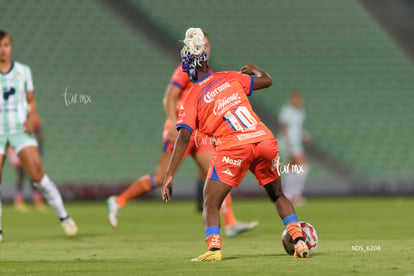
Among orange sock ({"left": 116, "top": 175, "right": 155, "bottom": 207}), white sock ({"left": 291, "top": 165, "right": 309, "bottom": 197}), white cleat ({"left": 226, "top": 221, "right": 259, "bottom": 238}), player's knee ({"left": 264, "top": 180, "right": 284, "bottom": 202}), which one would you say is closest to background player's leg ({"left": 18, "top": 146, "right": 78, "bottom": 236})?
orange sock ({"left": 116, "top": 175, "right": 155, "bottom": 207})

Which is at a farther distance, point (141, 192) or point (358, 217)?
point (358, 217)

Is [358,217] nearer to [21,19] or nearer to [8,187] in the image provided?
[8,187]

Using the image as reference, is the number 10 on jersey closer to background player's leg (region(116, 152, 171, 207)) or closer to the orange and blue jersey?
the orange and blue jersey

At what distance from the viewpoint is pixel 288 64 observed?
23.0 meters

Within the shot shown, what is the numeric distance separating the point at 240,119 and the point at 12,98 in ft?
13.5

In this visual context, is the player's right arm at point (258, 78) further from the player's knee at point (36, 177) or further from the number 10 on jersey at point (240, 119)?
the player's knee at point (36, 177)

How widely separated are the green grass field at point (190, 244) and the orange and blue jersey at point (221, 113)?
1.06 m

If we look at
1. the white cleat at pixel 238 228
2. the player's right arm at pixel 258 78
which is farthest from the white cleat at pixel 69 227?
the player's right arm at pixel 258 78

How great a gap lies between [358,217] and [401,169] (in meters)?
8.45

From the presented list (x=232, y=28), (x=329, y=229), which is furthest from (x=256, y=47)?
(x=329, y=229)

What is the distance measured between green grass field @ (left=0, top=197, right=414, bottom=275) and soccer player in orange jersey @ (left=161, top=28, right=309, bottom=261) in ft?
1.27

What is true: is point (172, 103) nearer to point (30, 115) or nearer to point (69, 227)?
point (30, 115)

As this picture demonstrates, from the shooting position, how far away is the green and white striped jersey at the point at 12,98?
10.5 meters

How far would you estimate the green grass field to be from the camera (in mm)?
6852
